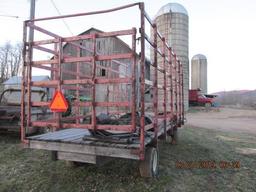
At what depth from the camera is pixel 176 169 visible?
447 cm

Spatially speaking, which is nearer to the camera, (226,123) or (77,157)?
(77,157)

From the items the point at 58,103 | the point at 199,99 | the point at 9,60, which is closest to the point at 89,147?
the point at 58,103

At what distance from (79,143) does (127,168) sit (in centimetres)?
144

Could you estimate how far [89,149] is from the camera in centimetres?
321

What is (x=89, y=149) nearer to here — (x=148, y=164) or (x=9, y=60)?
(x=148, y=164)

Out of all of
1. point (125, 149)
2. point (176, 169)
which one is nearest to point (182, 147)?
point (176, 169)

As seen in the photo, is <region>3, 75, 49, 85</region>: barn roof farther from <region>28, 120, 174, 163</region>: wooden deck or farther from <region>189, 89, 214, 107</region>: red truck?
<region>189, 89, 214, 107</region>: red truck

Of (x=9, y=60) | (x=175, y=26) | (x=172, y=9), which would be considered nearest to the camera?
(x=175, y=26)

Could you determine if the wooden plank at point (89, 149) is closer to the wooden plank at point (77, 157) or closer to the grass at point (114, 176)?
the wooden plank at point (77, 157)

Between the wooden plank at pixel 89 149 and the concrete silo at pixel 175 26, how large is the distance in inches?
724

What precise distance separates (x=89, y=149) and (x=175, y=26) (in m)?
19.6

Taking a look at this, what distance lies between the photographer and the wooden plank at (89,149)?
9.90 ft
